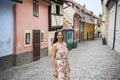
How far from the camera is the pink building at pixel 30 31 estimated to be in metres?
15.1

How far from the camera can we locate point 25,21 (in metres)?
16.3

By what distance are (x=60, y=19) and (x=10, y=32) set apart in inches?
464

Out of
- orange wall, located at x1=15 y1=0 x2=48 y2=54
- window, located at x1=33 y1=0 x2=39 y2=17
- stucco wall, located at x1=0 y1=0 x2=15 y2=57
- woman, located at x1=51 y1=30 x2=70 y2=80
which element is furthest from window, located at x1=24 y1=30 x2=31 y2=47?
woman, located at x1=51 y1=30 x2=70 y2=80

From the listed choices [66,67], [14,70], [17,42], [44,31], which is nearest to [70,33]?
[44,31]

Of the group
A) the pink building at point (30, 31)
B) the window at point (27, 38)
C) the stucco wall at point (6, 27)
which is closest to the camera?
the stucco wall at point (6, 27)

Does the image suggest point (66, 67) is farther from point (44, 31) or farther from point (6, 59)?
point (44, 31)

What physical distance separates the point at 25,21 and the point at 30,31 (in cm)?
114

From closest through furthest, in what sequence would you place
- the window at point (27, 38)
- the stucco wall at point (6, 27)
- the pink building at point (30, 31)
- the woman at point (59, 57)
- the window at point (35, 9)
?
the woman at point (59, 57) → the stucco wall at point (6, 27) → the pink building at point (30, 31) → the window at point (27, 38) → the window at point (35, 9)

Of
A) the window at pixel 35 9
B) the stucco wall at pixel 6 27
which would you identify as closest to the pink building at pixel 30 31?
the window at pixel 35 9

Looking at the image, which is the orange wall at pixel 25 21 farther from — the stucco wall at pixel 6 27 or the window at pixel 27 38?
the stucco wall at pixel 6 27

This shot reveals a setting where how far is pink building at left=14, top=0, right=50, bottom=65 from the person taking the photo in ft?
49.5

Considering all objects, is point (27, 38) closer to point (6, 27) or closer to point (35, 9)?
point (35, 9)

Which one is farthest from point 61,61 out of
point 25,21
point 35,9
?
point 35,9

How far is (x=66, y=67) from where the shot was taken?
688 cm
